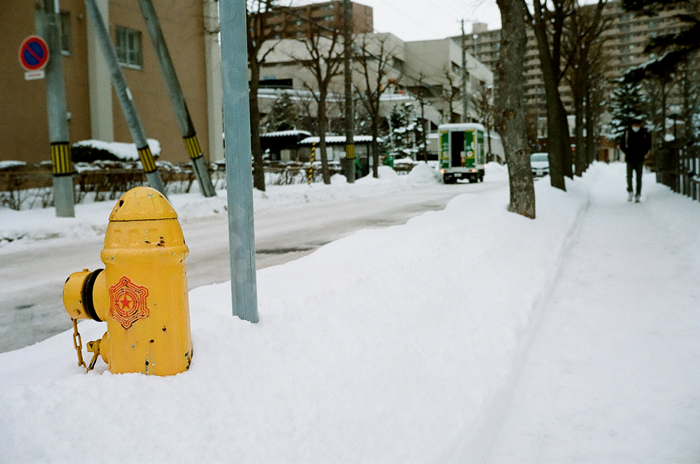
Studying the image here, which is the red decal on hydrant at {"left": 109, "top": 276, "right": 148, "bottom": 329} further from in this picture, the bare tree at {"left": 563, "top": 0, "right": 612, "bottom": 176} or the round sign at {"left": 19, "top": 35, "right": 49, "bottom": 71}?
the bare tree at {"left": 563, "top": 0, "right": 612, "bottom": 176}

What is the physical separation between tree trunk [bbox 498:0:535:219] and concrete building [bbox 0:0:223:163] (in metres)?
12.6

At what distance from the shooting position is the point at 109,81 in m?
21.0

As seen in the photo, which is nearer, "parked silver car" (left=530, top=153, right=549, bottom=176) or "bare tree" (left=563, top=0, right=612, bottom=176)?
"bare tree" (left=563, top=0, right=612, bottom=176)

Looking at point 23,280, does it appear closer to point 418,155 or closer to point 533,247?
point 533,247

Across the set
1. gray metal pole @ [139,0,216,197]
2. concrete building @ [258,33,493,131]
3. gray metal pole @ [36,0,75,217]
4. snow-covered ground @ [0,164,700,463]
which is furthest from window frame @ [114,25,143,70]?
concrete building @ [258,33,493,131]

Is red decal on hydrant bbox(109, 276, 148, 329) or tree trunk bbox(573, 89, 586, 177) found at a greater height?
tree trunk bbox(573, 89, 586, 177)

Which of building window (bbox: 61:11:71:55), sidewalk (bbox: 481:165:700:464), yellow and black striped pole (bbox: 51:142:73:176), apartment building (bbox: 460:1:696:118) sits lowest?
sidewalk (bbox: 481:165:700:464)

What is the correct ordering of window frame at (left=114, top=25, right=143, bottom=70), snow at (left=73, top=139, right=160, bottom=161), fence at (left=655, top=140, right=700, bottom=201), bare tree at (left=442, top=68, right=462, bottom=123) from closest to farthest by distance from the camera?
fence at (left=655, top=140, right=700, bottom=201) → snow at (left=73, top=139, right=160, bottom=161) → window frame at (left=114, top=25, right=143, bottom=70) → bare tree at (left=442, top=68, right=462, bottom=123)

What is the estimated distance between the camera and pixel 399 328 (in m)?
4.20

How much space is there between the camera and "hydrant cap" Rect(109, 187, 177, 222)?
2.73 m

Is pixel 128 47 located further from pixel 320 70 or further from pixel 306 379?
pixel 306 379

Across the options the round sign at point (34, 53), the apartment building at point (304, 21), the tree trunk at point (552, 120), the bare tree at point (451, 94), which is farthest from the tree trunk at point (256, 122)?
the bare tree at point (451, 94)

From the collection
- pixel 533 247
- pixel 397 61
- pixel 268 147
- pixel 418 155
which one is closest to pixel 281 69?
pixel 397 61

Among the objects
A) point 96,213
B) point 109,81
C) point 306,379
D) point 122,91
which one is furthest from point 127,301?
point 109,81
